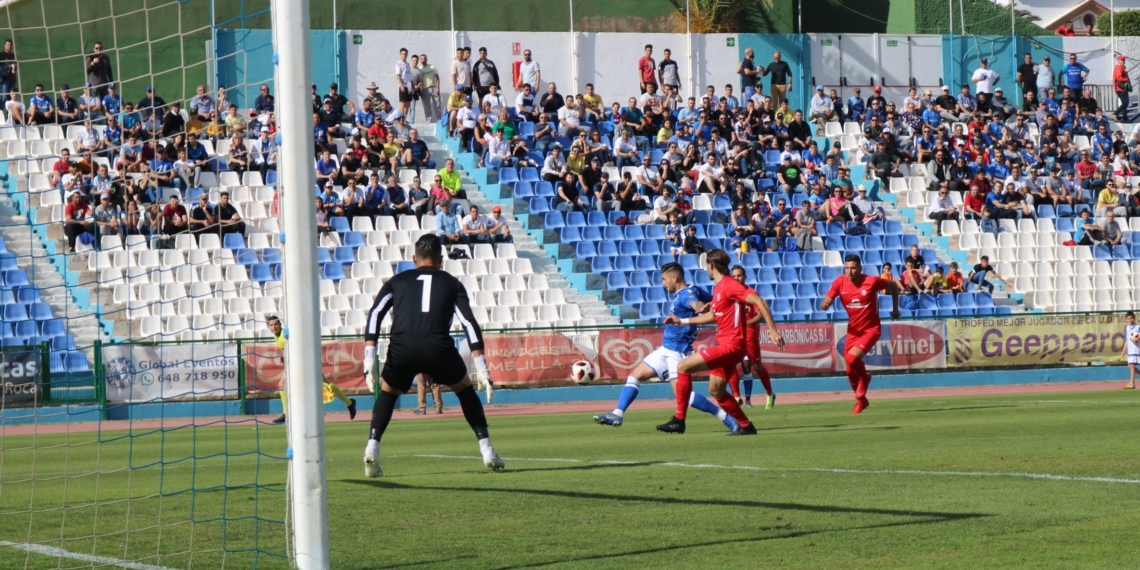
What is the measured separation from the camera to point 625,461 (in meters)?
12.7

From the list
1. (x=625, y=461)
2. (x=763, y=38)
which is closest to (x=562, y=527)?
(x=625, y=461)

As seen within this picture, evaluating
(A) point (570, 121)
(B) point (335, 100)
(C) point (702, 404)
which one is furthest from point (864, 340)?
(B) point (335, 100)

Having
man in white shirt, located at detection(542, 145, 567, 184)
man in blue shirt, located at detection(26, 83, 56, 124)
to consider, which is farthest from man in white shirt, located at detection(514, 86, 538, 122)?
man in blue shirt, located at detection(26, 83, 56, 124)

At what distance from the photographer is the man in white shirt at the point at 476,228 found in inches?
1206

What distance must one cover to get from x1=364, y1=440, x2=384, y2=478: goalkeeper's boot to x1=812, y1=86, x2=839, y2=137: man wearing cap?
28643 millimetres

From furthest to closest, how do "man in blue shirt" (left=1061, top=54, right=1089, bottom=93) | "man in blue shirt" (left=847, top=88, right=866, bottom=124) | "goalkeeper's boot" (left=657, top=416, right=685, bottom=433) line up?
"man in blue shirt" (left=1061, top=54, right=1089, bottom=93) → "man in blue shirt" (left=847, top=88, right=866, bottom=124) → "goalkeeper's boot" (left=657, top=416, right=685, bottom=433)

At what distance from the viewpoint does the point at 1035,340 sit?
30297 mm

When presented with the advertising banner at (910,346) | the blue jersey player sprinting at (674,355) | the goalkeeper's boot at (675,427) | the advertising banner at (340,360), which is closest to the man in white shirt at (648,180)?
the advertising banner at (910,346)

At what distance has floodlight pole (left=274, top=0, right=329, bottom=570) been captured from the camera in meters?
6.64

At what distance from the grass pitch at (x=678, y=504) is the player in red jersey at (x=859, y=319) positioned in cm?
300

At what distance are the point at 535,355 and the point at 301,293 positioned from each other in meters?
20.9

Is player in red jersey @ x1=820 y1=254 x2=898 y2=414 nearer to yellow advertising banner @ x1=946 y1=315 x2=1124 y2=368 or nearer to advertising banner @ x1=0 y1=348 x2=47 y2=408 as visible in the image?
yellow advertising banner @ x1=946 y1=315 x2=1124 y2=368

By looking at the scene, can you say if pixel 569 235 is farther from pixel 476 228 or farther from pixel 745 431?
pixel 745 431

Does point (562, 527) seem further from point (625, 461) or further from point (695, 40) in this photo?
point (695, 40)
